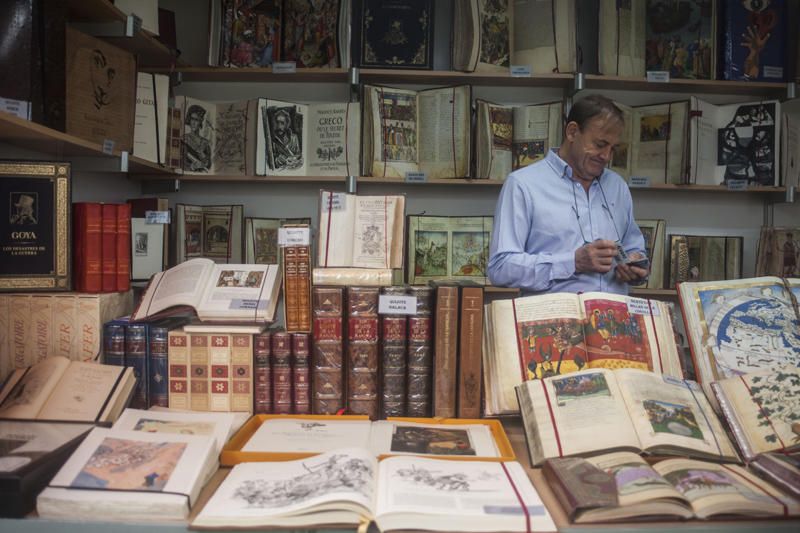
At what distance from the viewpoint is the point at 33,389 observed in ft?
4.42

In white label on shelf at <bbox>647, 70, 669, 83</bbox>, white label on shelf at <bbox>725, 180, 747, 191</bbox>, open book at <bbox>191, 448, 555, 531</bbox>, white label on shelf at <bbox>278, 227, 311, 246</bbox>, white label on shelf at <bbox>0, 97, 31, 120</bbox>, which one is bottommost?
open book at <bbox>191, 448, 555, 531</bbox>

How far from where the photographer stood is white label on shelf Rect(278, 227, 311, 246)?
146 cm

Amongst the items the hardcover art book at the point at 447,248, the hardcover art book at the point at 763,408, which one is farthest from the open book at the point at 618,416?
the hardcover art book at the point at 447,248

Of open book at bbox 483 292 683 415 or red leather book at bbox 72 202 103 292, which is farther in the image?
red leather book at bbox 72 202 103 292

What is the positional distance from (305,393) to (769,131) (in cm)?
276

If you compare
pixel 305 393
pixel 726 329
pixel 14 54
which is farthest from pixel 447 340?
pixel 14 54

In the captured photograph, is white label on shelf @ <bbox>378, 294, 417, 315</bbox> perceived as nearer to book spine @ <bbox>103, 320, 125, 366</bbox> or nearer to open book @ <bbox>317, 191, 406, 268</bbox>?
open book @ <bbox>317, 191, 406, 268</bbox>

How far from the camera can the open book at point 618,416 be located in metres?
1.11

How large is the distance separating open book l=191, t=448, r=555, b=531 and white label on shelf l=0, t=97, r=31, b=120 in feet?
3.97

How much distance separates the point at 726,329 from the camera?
4.48 feet

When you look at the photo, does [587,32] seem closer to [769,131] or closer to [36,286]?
[769,131]

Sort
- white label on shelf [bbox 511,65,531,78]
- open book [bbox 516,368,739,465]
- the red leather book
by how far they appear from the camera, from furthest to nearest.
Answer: white label on shelf [bbox 511,65,531,78], the red leather book, open book [bbox 516,368,739,465]

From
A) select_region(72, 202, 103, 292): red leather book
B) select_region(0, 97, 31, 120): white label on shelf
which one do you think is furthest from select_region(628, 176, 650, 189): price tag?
select_region(0, 97, 31, 120): white label on shelf

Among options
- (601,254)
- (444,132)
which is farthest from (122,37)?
(601,254)
